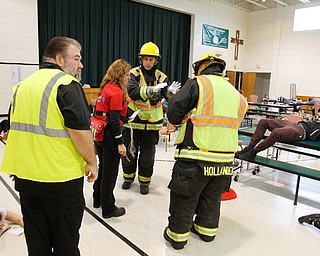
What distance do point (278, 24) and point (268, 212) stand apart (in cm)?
1246

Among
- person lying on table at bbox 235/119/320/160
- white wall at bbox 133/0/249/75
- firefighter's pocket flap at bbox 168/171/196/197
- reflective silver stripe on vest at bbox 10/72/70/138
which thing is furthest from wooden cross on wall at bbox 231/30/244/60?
reflective silver stripe on vest at bbox 10/72/70/138

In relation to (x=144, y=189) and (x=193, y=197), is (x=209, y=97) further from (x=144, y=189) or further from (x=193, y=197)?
(x=144, y=189)

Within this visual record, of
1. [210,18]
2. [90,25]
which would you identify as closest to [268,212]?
[90,25]

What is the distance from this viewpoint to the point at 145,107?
329 centimetres

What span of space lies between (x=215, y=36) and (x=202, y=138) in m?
11.7

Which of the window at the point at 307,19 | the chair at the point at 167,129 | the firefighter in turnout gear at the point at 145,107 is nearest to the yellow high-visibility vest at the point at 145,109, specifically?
the firefighter in turnout gear at the point at 145,107

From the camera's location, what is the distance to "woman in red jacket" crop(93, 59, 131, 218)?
2.53 metres

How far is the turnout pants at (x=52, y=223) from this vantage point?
146 cm

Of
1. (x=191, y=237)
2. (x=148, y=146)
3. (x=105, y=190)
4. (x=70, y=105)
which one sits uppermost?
(x=70, y=105)

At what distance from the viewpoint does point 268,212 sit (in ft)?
10.1

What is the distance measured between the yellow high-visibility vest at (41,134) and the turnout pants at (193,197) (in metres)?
0.98

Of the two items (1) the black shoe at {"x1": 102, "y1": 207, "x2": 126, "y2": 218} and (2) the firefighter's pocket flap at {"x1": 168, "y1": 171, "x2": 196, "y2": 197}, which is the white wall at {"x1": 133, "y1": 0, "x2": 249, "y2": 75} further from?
(2) the firefighter's pocket flap at {"x1": 168, "y1": 171, "x2": 196, "y2": 197}

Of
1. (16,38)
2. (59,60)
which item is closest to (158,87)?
(59,60)

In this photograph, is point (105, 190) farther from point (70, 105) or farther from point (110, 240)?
point (70, 105)
